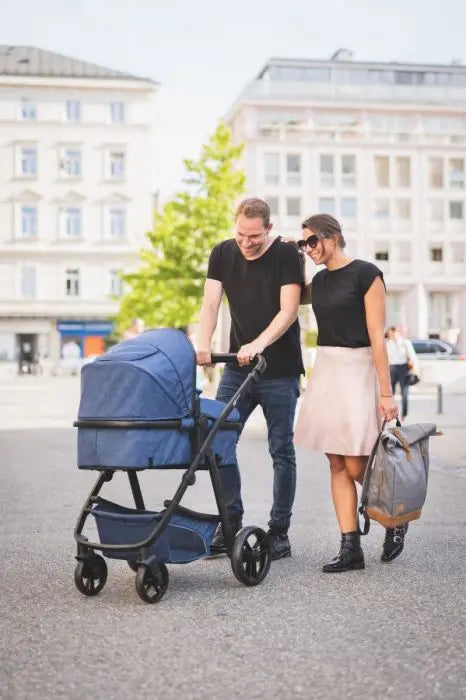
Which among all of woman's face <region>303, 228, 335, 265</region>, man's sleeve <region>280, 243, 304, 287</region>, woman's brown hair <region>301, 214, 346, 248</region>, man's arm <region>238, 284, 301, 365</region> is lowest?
man's arm <region>238, 284, 301, 365</region>

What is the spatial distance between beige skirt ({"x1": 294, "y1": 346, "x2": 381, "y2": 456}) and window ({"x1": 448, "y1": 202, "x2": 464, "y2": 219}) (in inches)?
2829

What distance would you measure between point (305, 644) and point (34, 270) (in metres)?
65.6

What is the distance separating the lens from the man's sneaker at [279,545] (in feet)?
20.9

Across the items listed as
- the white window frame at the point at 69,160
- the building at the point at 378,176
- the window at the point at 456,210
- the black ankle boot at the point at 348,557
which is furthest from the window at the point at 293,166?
the black ankle boot at the point at 348,557

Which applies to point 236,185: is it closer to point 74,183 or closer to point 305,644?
point 74,183

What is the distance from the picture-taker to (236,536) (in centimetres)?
559

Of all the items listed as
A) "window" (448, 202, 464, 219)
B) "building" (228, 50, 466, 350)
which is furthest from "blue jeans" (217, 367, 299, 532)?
"window" (448, 202, 464, 219)

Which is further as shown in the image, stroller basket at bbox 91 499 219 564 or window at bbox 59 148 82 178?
window at bbox 59 148 82 178

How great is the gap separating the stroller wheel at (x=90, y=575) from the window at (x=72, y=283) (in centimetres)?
6380

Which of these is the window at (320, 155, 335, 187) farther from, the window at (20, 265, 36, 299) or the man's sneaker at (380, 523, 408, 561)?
the man's sneaker at (380, 523, 408, 561)

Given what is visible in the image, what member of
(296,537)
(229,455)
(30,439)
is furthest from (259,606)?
(30,439)

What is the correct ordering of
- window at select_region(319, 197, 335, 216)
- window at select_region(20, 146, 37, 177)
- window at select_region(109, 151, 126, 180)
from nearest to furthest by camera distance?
window at select_region(109, 151, 126, 180) < window at select_region(20, 146, 37, 177) < window at select_region(319, 197, 335, 216)

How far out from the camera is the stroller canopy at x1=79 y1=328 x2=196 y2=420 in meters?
5.20

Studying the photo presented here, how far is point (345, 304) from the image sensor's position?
6.11 meters
